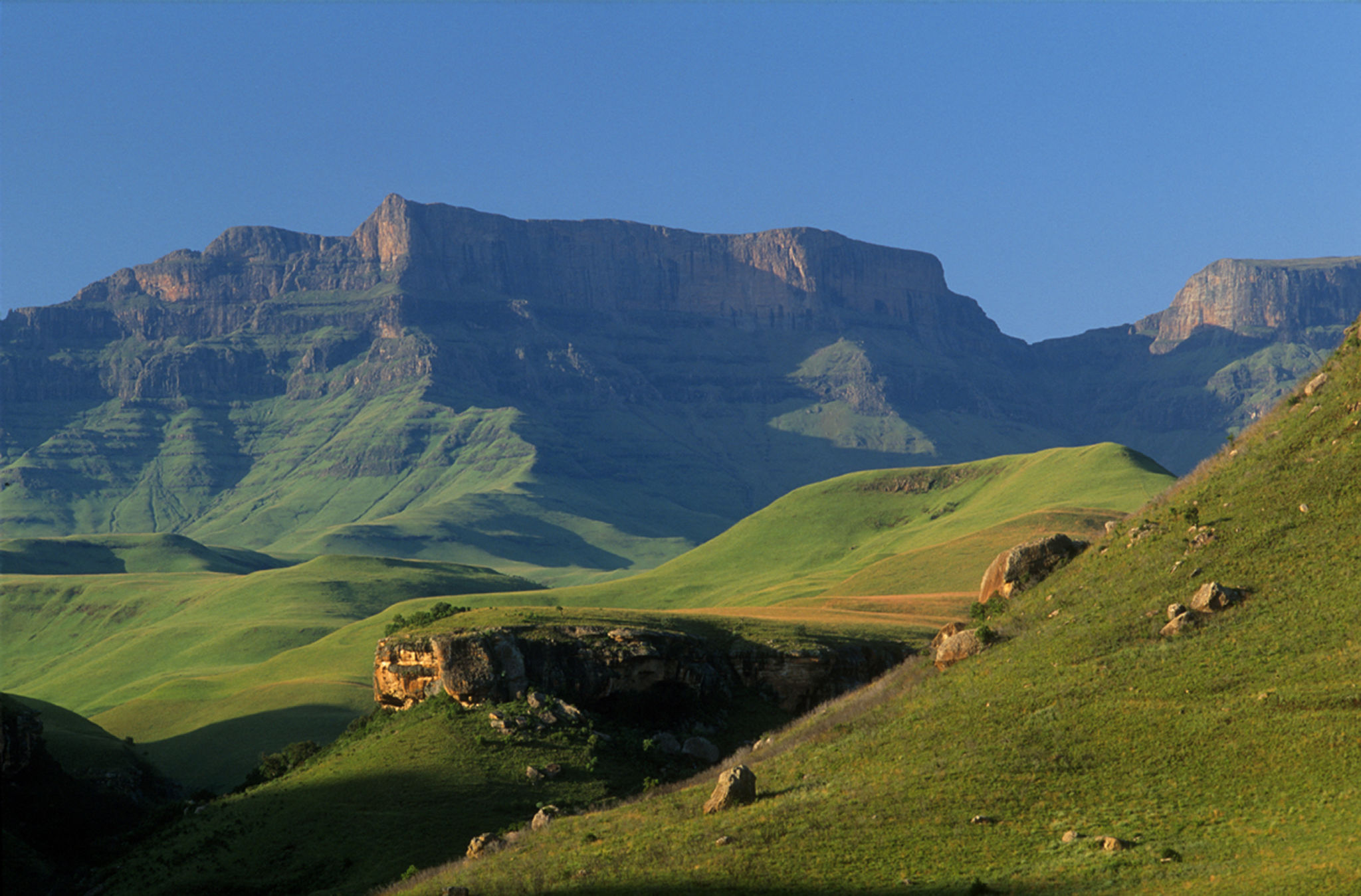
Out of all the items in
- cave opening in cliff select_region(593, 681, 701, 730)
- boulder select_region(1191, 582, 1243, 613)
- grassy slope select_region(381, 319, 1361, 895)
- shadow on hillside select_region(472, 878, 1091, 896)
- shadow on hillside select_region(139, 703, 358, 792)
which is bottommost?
shadow on hillside select_region(139, 703, 358, 792)

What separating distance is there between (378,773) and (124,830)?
2507 cm

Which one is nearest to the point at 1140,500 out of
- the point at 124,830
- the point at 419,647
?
the point at 419,647

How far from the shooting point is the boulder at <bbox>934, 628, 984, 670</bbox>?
55.3 m

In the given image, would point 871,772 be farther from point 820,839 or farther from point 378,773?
point 378,773

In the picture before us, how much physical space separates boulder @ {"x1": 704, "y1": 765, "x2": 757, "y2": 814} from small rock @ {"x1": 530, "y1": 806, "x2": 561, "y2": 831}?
27.7 ft

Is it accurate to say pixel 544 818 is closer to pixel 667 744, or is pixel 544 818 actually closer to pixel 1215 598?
pixel 667 744

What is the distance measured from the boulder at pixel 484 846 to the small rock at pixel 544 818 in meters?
1.63

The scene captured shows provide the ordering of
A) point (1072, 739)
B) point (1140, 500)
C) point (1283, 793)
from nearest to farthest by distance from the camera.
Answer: point (1283, 793) < point (1072, 739) < point (1140, 500)

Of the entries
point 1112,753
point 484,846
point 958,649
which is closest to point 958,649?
point 958,649

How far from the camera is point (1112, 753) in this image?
41.9 m

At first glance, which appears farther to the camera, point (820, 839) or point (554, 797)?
point (554, 797)

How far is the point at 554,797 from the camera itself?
2357 inches

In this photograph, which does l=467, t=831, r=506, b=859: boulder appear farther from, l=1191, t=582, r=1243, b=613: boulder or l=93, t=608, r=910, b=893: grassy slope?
l=1191, t=582, r=1243, b=613: boulder

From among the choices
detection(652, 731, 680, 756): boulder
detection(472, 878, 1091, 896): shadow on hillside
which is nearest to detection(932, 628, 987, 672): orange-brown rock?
detection(652, 731, 680, 756): boulder
